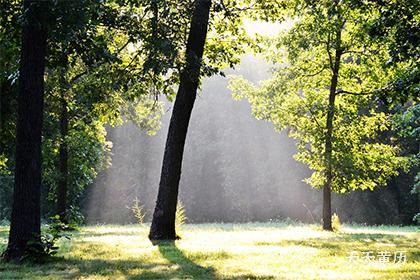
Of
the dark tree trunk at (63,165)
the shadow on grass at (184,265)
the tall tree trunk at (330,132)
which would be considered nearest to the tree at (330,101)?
the tall tree trunk at (330,132)

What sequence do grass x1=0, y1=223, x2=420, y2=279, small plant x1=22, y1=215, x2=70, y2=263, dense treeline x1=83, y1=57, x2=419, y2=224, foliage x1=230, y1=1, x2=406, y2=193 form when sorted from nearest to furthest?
grass x1=0, y1=223, x2=420, y2=279, small plant x1=22, y1=215, x2=70, y2=263, foliage x1=230, y1=1, x2=406, y2=193, dense treeline x1=83, y1=57, x2=419, y2=224

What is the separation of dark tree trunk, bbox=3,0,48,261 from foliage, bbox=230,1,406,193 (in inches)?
481

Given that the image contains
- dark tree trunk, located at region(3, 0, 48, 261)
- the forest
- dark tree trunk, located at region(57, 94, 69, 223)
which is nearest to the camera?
the forest

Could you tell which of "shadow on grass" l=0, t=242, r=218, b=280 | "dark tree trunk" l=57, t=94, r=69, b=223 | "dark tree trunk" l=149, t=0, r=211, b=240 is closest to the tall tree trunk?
"dark tree trunk" l=149, t=0, r=211, b=240

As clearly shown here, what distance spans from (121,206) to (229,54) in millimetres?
34881

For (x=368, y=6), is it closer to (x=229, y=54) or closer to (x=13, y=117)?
(x=229, y=54)

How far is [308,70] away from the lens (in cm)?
2194

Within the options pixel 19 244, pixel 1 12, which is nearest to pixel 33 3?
pixel 1 12

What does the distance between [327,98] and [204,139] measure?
2967 centimetres

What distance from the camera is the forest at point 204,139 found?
9.08 metres

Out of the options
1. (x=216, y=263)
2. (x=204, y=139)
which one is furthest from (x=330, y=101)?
(x=204, y=139)

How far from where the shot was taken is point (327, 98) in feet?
75.2

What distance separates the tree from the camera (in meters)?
20.6

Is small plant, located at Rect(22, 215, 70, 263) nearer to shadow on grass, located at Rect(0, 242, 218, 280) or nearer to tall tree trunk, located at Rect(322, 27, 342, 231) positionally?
shadow on grass, located at Rect(0, 242, 218, 280)
